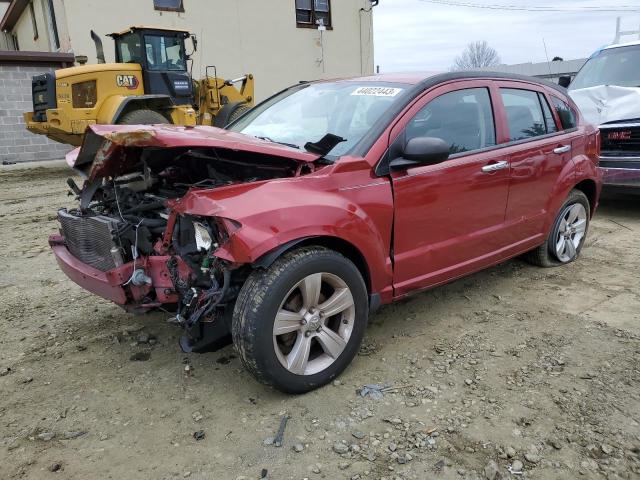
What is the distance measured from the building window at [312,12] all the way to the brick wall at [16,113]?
9157 mm

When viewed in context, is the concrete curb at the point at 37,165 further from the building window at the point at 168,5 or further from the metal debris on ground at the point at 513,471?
the metal debris on ground at the point at 513,471

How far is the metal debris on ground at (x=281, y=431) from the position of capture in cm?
257

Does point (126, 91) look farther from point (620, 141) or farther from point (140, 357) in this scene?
point (620, 141)

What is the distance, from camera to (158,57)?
11.6 meters

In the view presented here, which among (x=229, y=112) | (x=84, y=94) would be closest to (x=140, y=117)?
(x=84, y=94)

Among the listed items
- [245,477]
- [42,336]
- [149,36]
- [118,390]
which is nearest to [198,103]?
[149,36]

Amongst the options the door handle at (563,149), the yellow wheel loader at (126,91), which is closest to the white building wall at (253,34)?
the yellow wheel loader at (126,91)

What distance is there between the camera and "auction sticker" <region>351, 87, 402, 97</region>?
11.6 feet

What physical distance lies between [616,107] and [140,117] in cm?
819

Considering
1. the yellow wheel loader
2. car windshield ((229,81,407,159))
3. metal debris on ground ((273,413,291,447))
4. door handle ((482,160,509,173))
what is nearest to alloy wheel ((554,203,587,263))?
door handle ((482,160,509,173))

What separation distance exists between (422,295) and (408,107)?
1.66m

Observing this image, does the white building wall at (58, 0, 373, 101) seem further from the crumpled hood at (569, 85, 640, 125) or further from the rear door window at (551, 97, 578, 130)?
the rear door window at (551, 97, 578, 130)

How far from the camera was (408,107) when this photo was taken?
3.38 m

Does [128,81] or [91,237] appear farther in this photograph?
[128,81]
